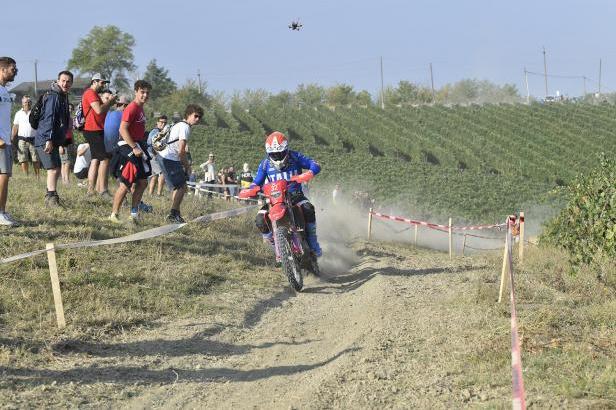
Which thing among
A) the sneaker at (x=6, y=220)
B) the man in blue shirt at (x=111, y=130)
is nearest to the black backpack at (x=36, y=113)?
the sneaker at (x=6, y=220)

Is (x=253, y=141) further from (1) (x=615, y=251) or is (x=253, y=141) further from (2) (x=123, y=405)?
(2) (x=123, y=405)

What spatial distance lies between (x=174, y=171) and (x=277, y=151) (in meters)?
2.67

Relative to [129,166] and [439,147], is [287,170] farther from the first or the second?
[439,147]

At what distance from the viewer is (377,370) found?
6.13 m

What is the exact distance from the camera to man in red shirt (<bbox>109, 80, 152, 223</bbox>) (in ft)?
35.6

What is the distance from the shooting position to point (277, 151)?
393 inches

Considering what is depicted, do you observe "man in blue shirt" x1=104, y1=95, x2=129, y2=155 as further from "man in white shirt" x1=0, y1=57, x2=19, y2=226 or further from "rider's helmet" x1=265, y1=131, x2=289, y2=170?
"rider's helmet" x1=265, y1=131, x2=289, y2=170

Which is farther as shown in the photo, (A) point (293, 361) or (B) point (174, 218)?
(B) point (174, 218)

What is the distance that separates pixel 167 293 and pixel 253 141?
4281 centimetres

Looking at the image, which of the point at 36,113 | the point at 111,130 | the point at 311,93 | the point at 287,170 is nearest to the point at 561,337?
the point at 287,170

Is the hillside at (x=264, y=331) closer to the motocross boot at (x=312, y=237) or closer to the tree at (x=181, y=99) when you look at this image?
the motocross boot at (x=312, y=237)

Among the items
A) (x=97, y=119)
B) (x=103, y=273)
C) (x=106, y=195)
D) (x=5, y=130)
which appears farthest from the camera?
(x=106, y=195)

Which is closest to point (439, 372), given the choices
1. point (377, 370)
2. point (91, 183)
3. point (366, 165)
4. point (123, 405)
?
point (377, 370)

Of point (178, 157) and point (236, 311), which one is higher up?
point (178, 157)
